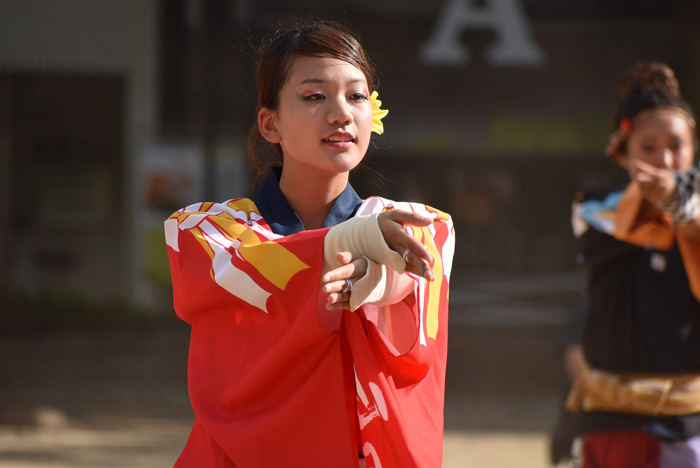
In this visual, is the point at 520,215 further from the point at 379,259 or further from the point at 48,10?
the point at 379,259

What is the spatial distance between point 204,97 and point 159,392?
10.2ft

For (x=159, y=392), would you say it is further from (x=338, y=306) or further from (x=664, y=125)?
(x=338, y=306)

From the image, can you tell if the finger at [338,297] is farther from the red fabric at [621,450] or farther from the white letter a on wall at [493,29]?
the white letter a on wall at [493,29]

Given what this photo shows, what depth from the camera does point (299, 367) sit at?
1.58 meters

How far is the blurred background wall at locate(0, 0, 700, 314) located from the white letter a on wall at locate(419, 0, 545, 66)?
17 mm

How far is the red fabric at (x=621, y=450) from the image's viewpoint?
249cm

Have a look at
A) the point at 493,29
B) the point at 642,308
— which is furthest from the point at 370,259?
the point at 493,29

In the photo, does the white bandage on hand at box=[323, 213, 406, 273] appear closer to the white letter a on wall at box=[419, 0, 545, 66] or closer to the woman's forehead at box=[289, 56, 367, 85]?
the woman's forehead at box=[289, 56, 367, 85]

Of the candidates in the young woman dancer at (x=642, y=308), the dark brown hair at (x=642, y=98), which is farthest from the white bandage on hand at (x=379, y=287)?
the dark brown hair at (x=642, y=98)

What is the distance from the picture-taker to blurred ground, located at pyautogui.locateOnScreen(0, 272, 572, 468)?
5.87m

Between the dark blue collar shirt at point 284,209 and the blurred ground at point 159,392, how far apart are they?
404 cm

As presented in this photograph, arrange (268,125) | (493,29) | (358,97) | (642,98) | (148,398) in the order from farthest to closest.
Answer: (493,29)
(148,398)
(642,98)
(268,125)
(358,97)

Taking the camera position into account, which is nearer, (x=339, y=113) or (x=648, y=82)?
(x=339, y=113)

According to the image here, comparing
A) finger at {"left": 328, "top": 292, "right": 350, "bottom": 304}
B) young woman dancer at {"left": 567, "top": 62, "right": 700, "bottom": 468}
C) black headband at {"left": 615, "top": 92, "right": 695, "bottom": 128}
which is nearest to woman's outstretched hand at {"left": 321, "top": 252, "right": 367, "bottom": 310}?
finger at {"left": 328, "top": 292, "right": 350, "bottom": 304}
